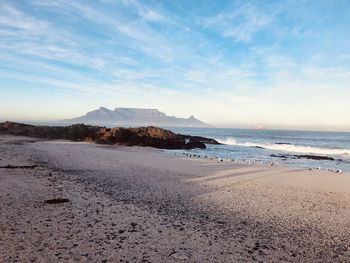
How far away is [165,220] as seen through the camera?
6926 mm

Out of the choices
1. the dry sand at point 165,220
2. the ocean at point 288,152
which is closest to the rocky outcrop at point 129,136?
the ocean at point 288,152

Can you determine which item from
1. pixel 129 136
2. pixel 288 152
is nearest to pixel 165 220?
pixel 129 136

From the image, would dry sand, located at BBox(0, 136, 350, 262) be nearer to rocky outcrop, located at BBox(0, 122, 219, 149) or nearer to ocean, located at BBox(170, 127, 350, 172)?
ocean, located at BBox(170, 127, 350, 172)

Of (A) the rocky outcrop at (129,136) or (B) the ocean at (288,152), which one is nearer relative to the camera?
(B) the ocean at (288,152)

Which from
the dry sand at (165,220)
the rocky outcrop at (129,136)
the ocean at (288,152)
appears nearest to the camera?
the dry sand at (165,220)

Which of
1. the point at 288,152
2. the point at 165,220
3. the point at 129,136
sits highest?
the point at 129,136

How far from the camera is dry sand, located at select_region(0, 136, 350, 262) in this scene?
5.21m

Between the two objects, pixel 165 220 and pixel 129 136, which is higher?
pixel 129 136

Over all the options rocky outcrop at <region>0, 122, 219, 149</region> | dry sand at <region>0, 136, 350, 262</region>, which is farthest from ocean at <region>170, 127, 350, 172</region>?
dry sand at <region>0, 136, 350, 262</region>

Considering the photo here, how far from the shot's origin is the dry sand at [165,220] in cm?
521

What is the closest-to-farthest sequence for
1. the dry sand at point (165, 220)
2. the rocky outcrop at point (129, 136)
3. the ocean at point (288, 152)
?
1. the dry sand at point (165, 220)
2. the ocean at point (288, 152)
3. the rocky outcrop at point (129, 136)

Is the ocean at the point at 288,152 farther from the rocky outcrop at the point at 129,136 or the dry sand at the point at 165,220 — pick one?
the dry sand at the point at 165,220

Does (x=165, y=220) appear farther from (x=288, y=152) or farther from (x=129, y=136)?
(x=288, y=152)

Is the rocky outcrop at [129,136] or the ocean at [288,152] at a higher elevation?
the rocky outcrop at [129,136]
